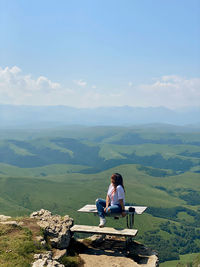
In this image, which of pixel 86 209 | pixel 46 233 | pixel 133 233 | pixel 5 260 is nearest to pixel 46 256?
pixel 5 260

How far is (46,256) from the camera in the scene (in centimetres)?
1486

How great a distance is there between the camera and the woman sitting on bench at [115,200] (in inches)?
769

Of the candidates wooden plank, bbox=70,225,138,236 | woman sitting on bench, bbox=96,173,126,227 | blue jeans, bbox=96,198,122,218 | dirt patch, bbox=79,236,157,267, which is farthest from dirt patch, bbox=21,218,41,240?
blue jeans, bbox=96,198,122,218

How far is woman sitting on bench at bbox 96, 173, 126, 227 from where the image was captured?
64.1 feet

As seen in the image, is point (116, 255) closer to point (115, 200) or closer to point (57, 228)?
point (115, 200)

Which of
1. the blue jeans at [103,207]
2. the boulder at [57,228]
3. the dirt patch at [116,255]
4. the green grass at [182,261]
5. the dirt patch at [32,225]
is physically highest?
the blue jeans at [103,207]

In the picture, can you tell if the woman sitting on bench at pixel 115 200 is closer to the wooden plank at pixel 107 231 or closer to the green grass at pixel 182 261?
the wooden plank at pixel 107 231

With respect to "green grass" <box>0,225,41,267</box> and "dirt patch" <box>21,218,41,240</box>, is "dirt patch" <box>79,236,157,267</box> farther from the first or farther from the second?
"green grass" <box>0,225,41,267</box>

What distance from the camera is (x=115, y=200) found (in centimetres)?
1995

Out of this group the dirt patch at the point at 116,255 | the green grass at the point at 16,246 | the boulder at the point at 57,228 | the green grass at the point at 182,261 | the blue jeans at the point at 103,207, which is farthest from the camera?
the green grass at the point at 182,261

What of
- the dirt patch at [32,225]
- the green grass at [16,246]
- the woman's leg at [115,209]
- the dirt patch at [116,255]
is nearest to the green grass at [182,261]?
the dirt patch at [116,255]

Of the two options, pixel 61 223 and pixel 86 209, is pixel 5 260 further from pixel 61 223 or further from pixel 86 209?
pixel 86 209

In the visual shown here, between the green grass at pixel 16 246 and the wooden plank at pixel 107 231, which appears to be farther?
the wooden plank at pixel 107 231

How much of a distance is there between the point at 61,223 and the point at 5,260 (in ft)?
19.3
